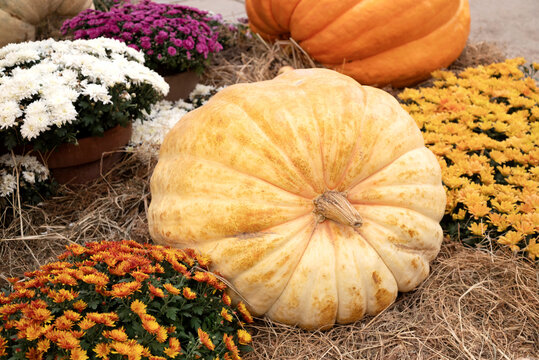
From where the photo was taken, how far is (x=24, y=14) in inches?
138

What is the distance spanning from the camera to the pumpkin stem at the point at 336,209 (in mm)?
1704

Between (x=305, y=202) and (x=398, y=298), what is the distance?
2.05 feet

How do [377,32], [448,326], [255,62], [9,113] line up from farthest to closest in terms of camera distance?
[255,62]
[377,32]
[9,113]
[448,326]

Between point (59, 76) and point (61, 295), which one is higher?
point (59, 76)

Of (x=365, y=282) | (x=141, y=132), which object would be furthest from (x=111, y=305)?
(x=141, y=132)

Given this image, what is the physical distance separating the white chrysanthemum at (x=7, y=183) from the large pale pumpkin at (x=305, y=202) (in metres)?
0.96

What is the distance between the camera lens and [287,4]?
337 centimetres

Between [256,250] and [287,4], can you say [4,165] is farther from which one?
[287,4]

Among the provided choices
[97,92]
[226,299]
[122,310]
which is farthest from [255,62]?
[122,310]

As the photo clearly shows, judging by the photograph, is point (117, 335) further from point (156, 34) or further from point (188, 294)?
point (156, 34)

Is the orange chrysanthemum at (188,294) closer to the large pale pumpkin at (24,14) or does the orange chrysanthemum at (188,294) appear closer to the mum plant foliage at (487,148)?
the mum plant foliage at (487,148)

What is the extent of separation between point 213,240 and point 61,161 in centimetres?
119

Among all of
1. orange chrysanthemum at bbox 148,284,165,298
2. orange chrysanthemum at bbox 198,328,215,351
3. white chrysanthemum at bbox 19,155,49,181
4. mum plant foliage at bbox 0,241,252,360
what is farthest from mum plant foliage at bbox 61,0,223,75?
orange chrysanthemum at bbox 198,328,215,351

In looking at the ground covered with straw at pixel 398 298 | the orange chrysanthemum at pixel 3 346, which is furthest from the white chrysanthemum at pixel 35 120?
the orange chrysanthemum at pixel 3 346
